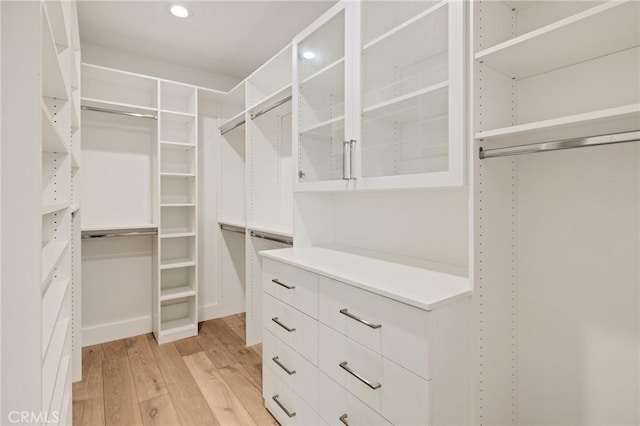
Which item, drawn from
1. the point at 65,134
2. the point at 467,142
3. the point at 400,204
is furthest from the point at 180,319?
the point at 467,142

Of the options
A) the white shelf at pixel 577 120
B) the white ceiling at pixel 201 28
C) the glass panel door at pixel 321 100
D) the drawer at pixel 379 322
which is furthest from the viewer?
the white ceiling at pixel 201 28

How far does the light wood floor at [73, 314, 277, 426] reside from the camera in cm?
194

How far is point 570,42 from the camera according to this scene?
1.08 meters

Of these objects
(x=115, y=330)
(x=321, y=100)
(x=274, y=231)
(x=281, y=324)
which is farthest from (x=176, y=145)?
(x=281, y=324)

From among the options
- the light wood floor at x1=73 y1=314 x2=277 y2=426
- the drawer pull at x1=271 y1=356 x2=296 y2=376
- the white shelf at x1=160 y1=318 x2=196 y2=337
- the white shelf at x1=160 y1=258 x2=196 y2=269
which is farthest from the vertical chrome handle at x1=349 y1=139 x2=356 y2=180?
the white shelf at x1=160 y1=318 x2=196 y2=337

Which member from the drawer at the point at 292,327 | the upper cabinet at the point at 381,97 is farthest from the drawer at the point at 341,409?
the upper cabinet at the point at 381,97

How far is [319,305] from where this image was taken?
1.53m

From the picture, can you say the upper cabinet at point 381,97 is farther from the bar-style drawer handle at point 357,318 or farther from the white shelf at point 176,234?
the white shelf at point 176,234

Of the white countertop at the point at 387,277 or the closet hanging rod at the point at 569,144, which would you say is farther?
the white countertop at the point at 387,277

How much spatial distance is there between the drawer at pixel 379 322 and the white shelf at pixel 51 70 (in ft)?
4.15

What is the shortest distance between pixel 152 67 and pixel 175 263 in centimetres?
187

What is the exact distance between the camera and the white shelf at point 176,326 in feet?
9.65

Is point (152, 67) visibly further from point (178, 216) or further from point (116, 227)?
point (116, 227)

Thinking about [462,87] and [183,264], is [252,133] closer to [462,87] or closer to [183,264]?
[183,264]
